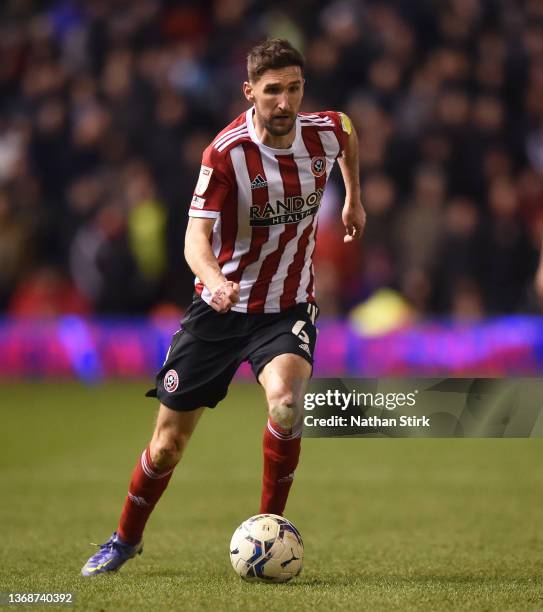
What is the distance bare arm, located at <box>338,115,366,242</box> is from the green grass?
1483 mm

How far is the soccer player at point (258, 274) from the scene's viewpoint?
207 inches

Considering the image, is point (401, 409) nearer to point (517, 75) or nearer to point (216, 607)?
point (216, 607)

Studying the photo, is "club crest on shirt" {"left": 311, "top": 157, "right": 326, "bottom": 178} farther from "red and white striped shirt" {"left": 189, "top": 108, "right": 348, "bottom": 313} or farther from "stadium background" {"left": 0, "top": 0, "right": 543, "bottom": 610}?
"stadium background" {"left": 0, "top": 0, "right": 543, "bottom": 610}

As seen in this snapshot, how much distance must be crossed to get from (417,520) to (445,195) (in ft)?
24.8

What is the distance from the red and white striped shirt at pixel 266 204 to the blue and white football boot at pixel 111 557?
1.13 meters

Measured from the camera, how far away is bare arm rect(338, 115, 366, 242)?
18.7 feet

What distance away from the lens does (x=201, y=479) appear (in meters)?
8.40

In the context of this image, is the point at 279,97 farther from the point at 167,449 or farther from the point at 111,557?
the point at 111,557

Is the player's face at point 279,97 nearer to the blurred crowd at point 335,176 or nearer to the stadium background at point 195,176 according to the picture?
the stadium background at point 195,176

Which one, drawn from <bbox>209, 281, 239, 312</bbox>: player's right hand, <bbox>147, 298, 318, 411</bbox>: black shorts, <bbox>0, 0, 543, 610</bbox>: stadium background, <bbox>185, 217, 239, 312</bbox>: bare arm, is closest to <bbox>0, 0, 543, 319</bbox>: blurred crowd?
<bbox>0, 0, 543, 610</bbox>: stadium background

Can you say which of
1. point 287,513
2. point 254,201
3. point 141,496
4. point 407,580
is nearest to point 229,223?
point 254,201

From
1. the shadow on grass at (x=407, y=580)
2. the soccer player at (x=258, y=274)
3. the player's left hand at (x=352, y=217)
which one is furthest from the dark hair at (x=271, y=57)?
the shadow on grass at (x=407, y=580)

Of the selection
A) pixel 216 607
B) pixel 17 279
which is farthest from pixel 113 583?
pixel 17 279

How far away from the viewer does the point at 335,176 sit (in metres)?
13.6
